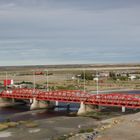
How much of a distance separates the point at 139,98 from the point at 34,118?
18895mm

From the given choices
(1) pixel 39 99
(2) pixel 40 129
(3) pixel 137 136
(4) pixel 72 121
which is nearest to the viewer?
(3) pixel 137 136

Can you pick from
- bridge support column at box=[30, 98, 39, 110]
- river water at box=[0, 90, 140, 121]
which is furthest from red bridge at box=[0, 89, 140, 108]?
river water at box=[0, 90, 140, 121]

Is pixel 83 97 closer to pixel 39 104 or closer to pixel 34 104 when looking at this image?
pixel 39 104

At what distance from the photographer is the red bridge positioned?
72500 millimetres

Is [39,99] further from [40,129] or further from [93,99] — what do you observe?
[40,129]

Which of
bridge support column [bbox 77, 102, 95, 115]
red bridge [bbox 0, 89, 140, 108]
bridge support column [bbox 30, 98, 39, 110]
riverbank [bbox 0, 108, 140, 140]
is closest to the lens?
riverbank [bbox 0, 108, 140, 140]

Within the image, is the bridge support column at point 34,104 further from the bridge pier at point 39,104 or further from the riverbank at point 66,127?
the riverbank at point 66,127

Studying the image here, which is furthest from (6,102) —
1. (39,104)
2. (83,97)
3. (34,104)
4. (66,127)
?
(66,127)

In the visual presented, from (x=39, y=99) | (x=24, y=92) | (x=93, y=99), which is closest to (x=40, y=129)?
(x=93, y=99)

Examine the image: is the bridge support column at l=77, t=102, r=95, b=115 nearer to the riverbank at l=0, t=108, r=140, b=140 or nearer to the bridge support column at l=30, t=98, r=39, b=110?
the riverbank at l=0, t=108, r=140, b=140

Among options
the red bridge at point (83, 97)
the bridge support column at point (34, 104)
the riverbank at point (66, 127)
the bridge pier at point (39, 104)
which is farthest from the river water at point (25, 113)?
the red bridge at point (83, 97)

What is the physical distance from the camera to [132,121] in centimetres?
5844

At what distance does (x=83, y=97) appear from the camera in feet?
253

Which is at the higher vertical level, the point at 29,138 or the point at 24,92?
the point at 24,92
